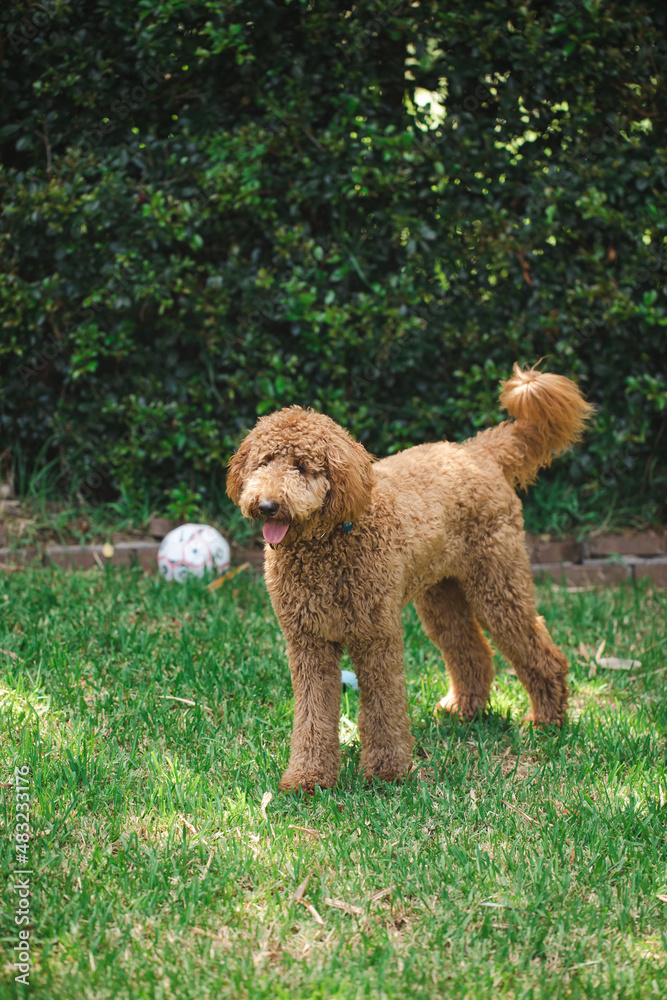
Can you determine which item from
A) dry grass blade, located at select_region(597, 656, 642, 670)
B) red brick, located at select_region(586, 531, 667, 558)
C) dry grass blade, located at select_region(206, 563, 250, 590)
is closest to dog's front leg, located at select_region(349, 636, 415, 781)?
dry grass blade, located at select_region(597, 656, 642, 670)

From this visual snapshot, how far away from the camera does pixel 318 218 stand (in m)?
5.03

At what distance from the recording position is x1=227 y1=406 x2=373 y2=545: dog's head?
2.27 meters

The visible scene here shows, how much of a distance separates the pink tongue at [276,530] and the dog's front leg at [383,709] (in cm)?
50

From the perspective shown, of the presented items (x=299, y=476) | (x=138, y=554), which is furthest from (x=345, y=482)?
(x=138, y=554)

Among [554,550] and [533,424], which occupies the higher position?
[533,424]

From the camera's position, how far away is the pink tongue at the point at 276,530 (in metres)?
2.30

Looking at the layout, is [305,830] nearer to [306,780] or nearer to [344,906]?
[306,780]

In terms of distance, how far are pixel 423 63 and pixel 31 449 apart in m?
3.33

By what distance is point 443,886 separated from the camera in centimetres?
212

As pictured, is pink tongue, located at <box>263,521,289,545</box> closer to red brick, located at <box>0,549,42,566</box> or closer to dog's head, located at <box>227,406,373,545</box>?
dog's head, located at <box>227,406,373,545</box>

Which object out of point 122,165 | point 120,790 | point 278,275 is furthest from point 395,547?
point 122,165

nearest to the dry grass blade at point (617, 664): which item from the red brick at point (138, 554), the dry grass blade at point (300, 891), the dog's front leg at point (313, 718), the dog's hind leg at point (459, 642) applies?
the dog's hind leg at point (459, 642)

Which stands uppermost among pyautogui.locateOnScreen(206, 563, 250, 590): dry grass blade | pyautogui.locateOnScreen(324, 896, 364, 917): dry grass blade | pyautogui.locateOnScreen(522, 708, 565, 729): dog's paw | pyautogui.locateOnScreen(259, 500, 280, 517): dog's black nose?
pyautogui.locateOnScreen(259, 500, 280, 517): dog's black nose

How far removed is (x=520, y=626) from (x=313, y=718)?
0.91 m
